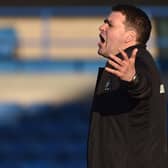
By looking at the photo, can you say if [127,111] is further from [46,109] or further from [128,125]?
[46,109]

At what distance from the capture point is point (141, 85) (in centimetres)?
302

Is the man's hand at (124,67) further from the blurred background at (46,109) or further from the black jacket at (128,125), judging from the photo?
the blurred background at (46,109)

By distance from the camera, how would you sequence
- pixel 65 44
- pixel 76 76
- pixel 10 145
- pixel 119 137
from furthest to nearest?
pixel 65 44 < pixel 76 76 < pixel 10 145 < pixel 119 137

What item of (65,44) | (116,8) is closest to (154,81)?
(116,8)

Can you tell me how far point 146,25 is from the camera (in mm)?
3311

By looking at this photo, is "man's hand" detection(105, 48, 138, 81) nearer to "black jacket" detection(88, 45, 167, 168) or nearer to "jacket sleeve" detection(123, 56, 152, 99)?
"jacket sleeve" detection(123, 56, 152, 99)

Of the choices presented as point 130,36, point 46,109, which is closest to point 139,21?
point 130,36

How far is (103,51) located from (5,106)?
238 inches

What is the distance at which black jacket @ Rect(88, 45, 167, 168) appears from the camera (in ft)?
10.5

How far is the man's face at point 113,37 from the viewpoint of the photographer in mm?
3295

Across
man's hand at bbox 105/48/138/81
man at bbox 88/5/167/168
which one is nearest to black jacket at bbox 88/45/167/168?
man at bbox 88/5/167/168

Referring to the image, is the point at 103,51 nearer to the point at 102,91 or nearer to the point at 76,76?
the point at 102,91

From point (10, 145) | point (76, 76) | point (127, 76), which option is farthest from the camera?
point (76, 76)

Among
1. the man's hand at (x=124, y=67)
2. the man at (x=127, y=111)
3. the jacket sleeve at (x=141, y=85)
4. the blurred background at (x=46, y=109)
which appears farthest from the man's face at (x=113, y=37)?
the blurred background at (x=46, y=109)
